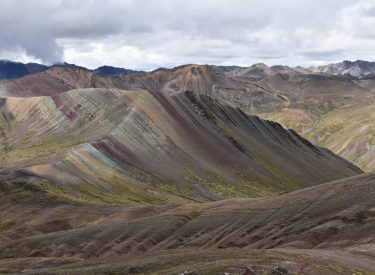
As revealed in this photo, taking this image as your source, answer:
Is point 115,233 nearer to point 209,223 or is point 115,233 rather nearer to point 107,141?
point 209,223

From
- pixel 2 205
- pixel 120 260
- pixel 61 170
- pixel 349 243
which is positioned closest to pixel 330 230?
pixel 349 243

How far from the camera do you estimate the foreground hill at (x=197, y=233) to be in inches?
2498

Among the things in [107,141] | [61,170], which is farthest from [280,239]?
[107,141]

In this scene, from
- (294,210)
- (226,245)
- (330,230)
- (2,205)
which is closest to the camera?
(330,230)

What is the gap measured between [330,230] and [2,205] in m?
83.0

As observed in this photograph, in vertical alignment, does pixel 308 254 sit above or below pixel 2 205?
above

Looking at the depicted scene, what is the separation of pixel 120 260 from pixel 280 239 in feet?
95.0

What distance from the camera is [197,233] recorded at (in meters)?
102

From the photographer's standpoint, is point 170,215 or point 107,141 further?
point 107,141

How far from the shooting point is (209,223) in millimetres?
104750

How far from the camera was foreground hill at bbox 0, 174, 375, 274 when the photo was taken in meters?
63.4

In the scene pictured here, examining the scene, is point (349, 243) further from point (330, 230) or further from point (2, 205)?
point (2, 205)

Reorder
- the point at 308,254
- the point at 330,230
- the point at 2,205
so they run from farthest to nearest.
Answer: the point at 2,205 → the point at 330,230 → the point at 308,254

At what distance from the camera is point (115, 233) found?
4139 inches
